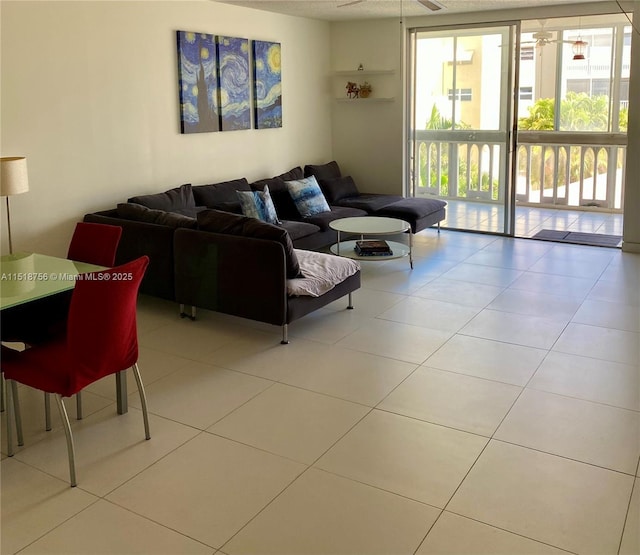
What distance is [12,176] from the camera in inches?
168

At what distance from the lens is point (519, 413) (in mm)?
3391

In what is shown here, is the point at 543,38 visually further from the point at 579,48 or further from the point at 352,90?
the point at 352,90

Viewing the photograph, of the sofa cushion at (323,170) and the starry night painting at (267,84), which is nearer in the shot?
the starry night painting at (267,84)

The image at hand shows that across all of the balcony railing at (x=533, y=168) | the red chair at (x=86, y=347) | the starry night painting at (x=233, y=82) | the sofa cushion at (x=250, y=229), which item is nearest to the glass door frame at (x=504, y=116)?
the balcony railing at (x=533, y=168)

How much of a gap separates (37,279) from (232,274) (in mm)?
1453

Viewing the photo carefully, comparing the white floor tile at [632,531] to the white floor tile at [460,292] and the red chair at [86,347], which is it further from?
the white floor tile at [460,292]

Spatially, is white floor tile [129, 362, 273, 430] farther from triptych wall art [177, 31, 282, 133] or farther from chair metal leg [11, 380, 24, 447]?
triptych wall art [177, 31, 282, 133]

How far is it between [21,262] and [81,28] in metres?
2.30

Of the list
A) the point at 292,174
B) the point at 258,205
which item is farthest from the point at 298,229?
the point at 292,174

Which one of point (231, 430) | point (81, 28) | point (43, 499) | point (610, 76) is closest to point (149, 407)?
point (231, 430)

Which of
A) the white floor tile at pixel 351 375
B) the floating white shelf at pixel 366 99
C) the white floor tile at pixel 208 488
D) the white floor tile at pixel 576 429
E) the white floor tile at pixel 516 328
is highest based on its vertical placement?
the floating white shelf at pixel 366 99

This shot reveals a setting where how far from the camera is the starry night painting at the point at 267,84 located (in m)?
6.81

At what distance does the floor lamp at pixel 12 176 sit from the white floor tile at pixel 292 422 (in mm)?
2134

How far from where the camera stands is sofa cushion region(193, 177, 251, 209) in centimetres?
610
